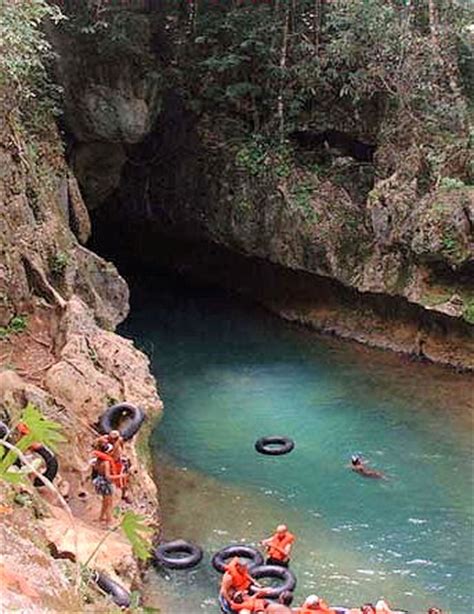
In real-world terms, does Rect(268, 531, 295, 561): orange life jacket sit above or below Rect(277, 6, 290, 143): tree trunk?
below

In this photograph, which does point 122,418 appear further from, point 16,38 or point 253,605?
point 16,38

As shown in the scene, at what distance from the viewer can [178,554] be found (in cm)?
1007

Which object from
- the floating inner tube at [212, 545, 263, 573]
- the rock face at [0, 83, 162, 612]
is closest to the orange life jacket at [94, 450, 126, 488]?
the rock face at [0, 83, 162, 612]

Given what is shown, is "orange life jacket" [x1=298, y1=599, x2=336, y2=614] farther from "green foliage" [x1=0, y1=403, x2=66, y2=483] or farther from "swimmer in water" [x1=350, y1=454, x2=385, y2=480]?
"green foliage" [x1=0, y1=403, x2=66, y2=483]

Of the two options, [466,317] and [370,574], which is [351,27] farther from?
[370,574]

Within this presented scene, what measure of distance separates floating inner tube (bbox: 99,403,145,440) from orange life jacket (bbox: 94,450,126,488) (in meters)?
0.78

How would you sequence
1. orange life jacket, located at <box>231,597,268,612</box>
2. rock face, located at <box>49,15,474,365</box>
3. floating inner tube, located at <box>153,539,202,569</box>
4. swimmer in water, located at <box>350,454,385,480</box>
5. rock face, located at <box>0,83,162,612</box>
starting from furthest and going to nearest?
1. rock face, located at <box>49,15,474,365</box>
2. swimmer in water, located at <box>350,454,385,480</box>
3. rock face, located at <box>0,83,162,612</box>
4. floating inner tube, located at <box>153,539,202,569</box>
5. orange life jacket, located at <box>231,597,268,612</box>

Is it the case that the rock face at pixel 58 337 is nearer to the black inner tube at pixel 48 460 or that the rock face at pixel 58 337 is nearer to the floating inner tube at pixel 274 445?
the black inner tube at pixel 48 460

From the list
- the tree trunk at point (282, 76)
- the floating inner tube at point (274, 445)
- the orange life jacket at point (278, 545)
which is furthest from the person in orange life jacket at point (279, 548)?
the tree trunk at point (282, 76)

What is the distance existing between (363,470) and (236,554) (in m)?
3.06

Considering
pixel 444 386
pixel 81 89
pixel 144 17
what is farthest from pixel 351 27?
pixel 444 386

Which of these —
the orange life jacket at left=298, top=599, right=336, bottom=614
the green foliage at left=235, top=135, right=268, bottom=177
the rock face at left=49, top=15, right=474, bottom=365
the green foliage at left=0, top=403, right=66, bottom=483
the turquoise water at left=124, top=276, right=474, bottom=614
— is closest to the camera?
the green foliage at left=0, top=403, right=66, bottom=483

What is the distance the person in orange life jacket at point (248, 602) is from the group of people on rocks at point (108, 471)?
1.76 m

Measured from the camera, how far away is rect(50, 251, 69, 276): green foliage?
13219 millimetres
